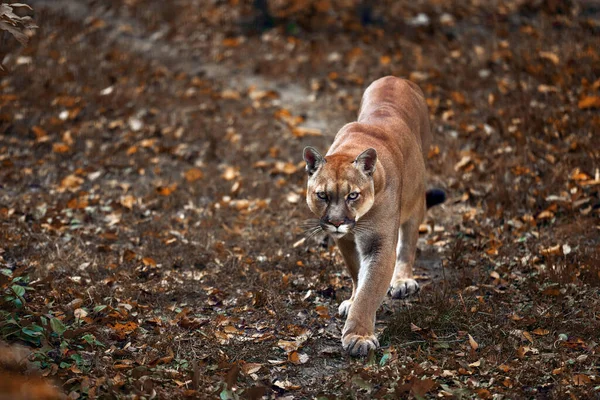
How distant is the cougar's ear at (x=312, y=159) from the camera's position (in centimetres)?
495

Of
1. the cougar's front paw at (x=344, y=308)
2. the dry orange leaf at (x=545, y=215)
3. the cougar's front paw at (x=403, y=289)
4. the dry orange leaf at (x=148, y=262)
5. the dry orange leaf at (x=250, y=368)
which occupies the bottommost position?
the dry orange leaf at (x=148, y=262)

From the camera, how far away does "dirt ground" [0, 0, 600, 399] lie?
453cm

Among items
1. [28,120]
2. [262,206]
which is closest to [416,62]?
[262,206]

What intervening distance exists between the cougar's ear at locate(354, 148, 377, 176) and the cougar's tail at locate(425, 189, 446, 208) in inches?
65.2

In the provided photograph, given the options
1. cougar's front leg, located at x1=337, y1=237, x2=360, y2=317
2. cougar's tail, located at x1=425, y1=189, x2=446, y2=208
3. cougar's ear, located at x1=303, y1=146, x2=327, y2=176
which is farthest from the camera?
cougar's tail, located at x1=425, y1=189, x2=446, y2=208

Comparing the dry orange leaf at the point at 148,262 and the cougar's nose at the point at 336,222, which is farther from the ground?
the cougar's nose at the point at 336,222

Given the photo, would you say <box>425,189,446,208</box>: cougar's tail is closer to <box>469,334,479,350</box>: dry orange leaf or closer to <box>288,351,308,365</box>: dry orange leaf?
<box>469,334,479,350</box>: dry orange leaf

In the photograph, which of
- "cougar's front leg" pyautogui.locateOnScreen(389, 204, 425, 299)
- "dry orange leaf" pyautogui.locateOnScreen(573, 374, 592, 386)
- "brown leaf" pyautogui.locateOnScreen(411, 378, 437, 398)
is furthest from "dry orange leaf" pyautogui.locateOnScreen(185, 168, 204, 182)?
"dry orange leaf" pyautogui.locateOnScreen(573, 374, 592, 386)

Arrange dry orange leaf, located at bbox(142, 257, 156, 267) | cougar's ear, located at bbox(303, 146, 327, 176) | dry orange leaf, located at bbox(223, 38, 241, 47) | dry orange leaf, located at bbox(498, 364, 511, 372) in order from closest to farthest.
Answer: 1. dry orange leaf, located at bbox(498, 364, 511, 372)
2. cougar's ear, located at bbox(303, 146, 327, 176)
3. dry orange leaf, located at bbox(142, 257, 156, 267)
4. dry orange leaf, located at bbox(223, 38, 241, 47)

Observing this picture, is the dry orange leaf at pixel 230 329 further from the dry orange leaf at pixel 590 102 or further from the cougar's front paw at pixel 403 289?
the dry orange leaf at pixel 590 102

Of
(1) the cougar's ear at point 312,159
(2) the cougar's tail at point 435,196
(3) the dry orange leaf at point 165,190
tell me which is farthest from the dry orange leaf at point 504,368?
(3) the dry orange leaf at point 165,190

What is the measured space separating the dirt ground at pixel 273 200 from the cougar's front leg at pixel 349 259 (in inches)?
4.8

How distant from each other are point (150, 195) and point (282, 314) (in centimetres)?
291

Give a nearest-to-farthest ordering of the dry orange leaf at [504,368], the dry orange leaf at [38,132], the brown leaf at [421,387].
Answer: the brown leaf at [421,387] < the dry orange leaf at [504,368] < the dry orange leaf at [38,132]
